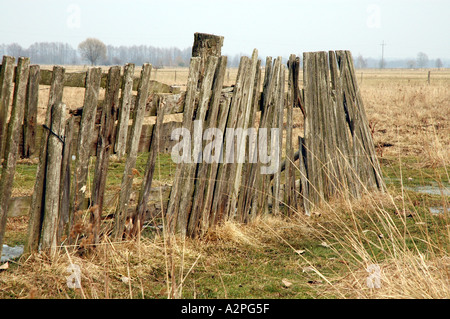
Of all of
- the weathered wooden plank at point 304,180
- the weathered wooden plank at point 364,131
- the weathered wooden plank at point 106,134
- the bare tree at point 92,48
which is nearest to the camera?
the weathered wooden plank at point 106,134

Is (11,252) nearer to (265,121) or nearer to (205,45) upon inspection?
(205,45)

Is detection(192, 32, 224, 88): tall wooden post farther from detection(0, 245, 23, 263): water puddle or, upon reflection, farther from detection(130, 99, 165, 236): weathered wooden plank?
detection(0, 245, 23, 263): water puddle

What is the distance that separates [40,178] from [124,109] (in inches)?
34.5

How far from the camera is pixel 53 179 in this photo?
12.1ft

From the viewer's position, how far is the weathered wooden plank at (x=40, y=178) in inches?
142

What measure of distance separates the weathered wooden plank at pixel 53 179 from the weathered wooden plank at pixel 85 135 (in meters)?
0.13

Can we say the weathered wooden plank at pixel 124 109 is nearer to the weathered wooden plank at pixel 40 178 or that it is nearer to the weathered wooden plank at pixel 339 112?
the weathered wooden plank at pixel 40 178

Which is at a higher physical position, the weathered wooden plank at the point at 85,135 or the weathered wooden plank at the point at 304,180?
the weathered wooden plank at the point at 85,135

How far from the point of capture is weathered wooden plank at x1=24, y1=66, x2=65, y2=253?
3.61m

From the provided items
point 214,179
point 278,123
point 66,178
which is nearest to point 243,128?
point 278,123

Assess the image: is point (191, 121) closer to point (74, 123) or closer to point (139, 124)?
point (139, 124)

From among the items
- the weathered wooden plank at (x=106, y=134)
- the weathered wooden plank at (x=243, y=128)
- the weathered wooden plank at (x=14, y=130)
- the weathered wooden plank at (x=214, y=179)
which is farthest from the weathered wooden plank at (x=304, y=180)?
the weathered wooden plank at (x=14, y=130)

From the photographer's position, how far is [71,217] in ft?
12.5

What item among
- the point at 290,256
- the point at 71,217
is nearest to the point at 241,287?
the point at 290,256
